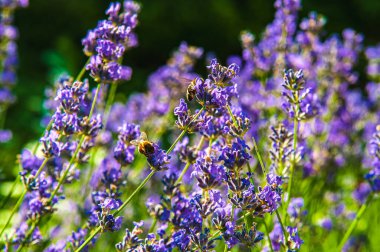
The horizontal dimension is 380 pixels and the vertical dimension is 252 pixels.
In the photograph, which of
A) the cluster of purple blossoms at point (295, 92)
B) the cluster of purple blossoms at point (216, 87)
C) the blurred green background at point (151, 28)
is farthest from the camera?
the blurred green background at point (151, 28)

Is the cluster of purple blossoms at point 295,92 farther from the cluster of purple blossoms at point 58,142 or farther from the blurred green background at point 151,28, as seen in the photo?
the blurred green background at point 151,28

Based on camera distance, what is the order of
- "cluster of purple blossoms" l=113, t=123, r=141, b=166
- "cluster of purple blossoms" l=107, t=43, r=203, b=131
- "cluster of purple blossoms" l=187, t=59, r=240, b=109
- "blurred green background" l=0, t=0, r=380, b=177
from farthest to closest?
"blurred green background" l=0, t=0, r=380, b=177 → "cluster of purple blossoms" l=107, t=43, r=203, b=131 → "cluster of purple blossoms" l=113, t=123, r=141, b=166 → "cluster of purple blossoms" l=187, t=59, r=240, b=109

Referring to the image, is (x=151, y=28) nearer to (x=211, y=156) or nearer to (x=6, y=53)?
(x=6, y=53)

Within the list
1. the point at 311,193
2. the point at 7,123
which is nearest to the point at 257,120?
the point at 311,193

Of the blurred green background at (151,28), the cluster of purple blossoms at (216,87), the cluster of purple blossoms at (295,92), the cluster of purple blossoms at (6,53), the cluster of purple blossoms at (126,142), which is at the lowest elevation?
the cluster of purple blossoms at (216,87)

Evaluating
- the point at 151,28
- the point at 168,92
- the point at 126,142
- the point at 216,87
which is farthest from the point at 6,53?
the point at 151,28

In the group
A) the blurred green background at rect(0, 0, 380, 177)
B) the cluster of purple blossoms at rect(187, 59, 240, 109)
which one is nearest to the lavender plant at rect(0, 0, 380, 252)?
the cluster of purple blossoms at rect(187, 59, 240, 109)

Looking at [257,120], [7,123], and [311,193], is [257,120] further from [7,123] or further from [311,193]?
[7,123]

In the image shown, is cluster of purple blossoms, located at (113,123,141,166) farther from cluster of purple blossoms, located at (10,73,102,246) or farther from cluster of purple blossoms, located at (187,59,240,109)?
cluster of purple blossoms, located at (187,59,240,109)

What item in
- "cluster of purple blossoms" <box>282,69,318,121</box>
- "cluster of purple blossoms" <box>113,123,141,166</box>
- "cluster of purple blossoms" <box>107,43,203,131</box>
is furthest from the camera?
"cluster of purple blossoms" <box>107,43,203,131</box>

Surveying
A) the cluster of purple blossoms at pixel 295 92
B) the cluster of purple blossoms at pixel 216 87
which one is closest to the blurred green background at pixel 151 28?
the cluster of purple blossoms at pixel 295 92
